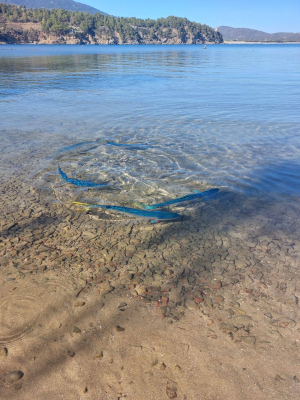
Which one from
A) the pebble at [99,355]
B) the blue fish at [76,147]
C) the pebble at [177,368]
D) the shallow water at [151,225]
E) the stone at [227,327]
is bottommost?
the pebble at [177,368]

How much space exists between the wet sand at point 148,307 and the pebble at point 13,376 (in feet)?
0.07

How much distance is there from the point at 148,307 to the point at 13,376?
1343 millimetres

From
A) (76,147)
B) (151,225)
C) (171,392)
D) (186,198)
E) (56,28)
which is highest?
(56,28)

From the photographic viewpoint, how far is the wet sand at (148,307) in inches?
89.7

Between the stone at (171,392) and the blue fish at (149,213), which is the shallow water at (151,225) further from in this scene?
the stone at (171,392)

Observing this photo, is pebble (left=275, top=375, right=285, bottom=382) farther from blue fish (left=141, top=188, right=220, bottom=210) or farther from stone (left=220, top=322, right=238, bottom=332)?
blue fish (left=141, top=188, right=220, bottom=210)

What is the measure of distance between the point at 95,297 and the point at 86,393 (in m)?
0.99

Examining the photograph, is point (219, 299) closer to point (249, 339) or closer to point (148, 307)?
point (249, 339)

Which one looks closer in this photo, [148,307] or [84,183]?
[148,307]

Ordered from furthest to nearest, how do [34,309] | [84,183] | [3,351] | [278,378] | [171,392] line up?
[84,183], [34,309], [3,351], [278,378], [171,392]

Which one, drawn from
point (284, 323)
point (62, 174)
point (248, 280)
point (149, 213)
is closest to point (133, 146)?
point (62, 174)

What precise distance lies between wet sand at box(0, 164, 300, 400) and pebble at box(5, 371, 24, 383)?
0.02m

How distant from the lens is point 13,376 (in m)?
2.25

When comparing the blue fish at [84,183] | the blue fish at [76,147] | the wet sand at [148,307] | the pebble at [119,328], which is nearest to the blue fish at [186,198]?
the wet sand at [148,307]
